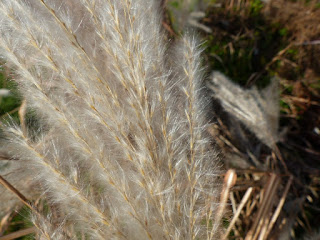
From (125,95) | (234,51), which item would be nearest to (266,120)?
(234,51)

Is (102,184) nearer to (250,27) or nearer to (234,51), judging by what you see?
(234,51)

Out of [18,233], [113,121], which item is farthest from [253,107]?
[18,233]

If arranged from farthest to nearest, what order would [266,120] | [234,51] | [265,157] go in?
[234,51], [265,157], [266,120]

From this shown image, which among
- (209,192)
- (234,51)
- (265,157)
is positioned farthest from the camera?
(234,51)

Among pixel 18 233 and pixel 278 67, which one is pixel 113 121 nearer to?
pixel 18 233

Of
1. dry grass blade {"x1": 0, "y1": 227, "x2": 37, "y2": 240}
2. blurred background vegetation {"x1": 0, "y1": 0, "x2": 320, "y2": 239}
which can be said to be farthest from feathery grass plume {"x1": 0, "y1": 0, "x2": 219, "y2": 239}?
blurred background vegetation {"x1": 0, "y1": 0, "x2": 320, "y2": 239}

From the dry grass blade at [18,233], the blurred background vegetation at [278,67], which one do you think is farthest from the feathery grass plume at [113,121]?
the blurred background vegetation at [278,67]

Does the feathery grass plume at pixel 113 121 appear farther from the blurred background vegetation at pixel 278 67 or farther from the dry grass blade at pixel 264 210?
the blurred background vegetation at pixel 278 67
